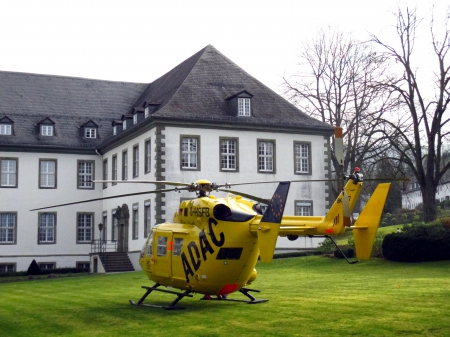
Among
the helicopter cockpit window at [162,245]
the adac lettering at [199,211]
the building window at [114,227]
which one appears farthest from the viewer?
the building window at [114,227]

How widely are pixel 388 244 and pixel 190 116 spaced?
39.2 ft

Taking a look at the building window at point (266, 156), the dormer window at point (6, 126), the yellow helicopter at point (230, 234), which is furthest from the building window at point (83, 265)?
the yellow helicopter at point (230, 234)

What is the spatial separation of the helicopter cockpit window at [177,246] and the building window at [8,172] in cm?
3024

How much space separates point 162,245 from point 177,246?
63 cm

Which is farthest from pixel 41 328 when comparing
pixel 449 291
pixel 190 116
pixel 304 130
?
pixel 304 130

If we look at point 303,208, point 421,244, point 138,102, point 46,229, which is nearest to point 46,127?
point 46,229

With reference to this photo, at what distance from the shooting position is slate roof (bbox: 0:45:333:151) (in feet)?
127

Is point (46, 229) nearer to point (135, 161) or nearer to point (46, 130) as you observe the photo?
point (46, 130)

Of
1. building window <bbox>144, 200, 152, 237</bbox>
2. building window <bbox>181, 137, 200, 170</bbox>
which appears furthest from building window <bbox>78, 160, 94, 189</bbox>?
building window <bbox>181, 137, 200, 170</bbox>

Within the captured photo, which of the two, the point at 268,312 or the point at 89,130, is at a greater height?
the point at 89,130

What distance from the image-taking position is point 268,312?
606 inches

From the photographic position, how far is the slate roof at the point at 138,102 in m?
38.6

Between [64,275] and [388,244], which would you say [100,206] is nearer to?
[64,275]

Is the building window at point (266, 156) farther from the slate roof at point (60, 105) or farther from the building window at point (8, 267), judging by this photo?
the building window at point (8, 267)
